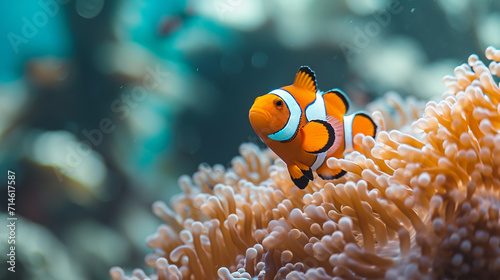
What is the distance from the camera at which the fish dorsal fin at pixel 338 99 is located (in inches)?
41.4

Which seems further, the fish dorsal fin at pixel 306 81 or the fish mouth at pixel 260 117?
the fish dorsal fin at pixel 306 81

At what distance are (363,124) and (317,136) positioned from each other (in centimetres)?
22

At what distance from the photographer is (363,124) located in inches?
41.5

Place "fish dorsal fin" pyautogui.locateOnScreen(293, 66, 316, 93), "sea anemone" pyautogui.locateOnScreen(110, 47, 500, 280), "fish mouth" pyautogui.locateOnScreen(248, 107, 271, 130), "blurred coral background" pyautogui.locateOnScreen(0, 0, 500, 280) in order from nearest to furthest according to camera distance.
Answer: "sea anemone" pyautogui.locateOnScreen(110, 47, 500, 280) < "fish mouth" pyautogui.locateOnScreen(248, 107, 271, 130) < "fish dorsal fin" pyautogui.locateOnScreen(293, 66, 316, 93) < "blurred coral background" pyautogui.locateOnScreen(0, 0, 500, 280)

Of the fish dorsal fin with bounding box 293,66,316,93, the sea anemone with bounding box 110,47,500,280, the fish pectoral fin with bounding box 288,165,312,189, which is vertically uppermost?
the fish dorsal fin with bounding box 293,66,316,93

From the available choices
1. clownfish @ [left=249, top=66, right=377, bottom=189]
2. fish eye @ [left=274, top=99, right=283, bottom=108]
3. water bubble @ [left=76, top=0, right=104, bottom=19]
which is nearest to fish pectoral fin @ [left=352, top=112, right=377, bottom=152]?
clownfish @ [left=249, top=66, right=377, bottom=189]

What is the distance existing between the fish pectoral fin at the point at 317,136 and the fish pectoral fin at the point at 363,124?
0.18 meters

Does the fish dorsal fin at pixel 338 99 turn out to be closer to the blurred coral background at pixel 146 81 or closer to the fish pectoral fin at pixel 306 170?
the fish pectoral fin at pixel 306 170

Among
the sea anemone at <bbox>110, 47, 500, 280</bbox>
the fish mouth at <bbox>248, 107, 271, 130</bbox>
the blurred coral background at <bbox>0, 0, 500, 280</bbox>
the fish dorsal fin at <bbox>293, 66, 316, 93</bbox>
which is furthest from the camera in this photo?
the blurred coral background at <bbox>0, 0, 500, 280</bbox>

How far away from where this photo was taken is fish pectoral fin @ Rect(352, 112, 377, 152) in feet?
3.43

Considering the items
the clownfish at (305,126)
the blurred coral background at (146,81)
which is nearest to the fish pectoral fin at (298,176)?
the clownfish at (305,126)

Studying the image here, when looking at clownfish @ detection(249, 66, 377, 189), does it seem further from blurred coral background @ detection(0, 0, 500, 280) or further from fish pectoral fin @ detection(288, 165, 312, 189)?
blurred coral background @ detection(0, 0, 500, 280)

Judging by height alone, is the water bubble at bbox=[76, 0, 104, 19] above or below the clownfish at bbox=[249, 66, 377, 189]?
above

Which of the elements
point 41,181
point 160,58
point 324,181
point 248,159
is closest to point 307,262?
point 324,181
